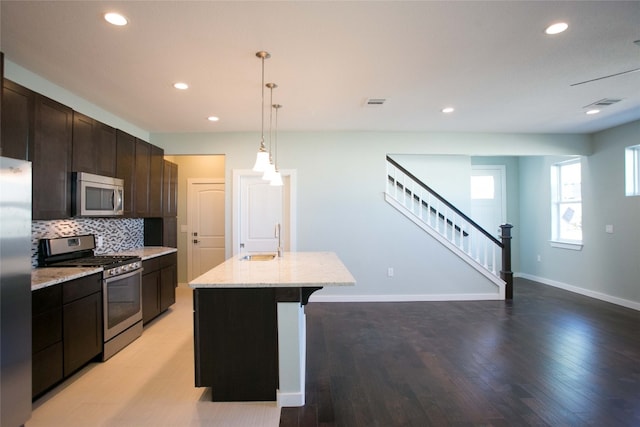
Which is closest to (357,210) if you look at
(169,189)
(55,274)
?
(169,189)

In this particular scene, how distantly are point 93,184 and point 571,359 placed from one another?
185 inches

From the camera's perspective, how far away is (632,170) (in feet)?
15.8

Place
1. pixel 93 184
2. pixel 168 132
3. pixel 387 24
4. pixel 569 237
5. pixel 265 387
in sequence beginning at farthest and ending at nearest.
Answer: pixel 569 237
pixel 168 132
pixel 93 184
pixel 265 387
pixel 387 24

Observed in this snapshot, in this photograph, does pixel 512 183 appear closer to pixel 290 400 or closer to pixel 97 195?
pixel 290 400

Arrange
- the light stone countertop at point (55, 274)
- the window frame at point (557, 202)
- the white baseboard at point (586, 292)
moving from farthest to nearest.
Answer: the window frame at point (557, 202)
the white baseboard at point (586, 292)
the light stone countertop at point (55, 274)

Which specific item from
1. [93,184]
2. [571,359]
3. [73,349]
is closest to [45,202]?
[93,184]

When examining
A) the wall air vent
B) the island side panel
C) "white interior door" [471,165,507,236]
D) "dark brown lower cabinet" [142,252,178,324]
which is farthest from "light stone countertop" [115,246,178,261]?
"white interior door" [471,165,507,236]

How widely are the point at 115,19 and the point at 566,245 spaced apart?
6.85 metres

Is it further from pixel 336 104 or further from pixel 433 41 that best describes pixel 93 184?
pixel 433 41

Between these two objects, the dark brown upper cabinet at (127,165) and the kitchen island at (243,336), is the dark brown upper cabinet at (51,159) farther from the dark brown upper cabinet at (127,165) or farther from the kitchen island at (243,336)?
the kitchen island at (243,336)

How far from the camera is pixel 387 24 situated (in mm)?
2244

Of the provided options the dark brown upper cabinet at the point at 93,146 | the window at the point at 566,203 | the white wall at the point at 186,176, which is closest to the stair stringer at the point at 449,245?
the window at the point at 566,203

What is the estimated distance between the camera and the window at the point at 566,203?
227 inches

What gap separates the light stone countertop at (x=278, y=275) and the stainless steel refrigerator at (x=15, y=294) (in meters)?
0.93
